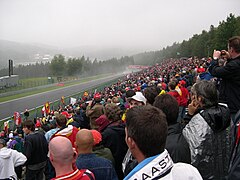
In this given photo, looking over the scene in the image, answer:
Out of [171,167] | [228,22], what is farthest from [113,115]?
[228,22]

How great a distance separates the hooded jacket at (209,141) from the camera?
298 centimetres

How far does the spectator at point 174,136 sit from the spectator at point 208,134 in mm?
201

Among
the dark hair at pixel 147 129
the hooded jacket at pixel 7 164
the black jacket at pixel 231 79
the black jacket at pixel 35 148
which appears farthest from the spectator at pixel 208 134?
the black jacket at pixel 35 148

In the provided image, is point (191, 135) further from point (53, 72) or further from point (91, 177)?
point (53, 72)

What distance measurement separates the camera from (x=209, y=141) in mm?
3049

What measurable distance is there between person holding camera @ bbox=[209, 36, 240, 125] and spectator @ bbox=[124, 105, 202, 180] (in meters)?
2.57

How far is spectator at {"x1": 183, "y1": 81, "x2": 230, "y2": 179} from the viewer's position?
9.80 ft

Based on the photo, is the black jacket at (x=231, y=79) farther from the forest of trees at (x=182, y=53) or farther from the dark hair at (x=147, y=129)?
the forest of trees at (x=182, y=53)

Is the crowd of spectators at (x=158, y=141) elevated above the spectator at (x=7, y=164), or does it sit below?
above

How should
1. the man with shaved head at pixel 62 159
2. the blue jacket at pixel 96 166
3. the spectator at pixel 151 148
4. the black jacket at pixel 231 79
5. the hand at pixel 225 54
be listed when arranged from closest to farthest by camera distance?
the spectator at pixel 151 148 < the man with shaved head at pixel 62 159 < the blue jacket at pixel 96 166 < the black jacket at pixel 231 79 < the hand at pixel 225 54

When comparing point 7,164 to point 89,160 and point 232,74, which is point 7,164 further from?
point 232,74

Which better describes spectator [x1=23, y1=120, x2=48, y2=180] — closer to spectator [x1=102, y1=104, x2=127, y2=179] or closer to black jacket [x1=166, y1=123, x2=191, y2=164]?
spectator [x1=102, y1=104, x2=127, y2=179]

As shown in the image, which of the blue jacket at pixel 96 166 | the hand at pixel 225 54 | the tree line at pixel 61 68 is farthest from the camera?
the tree line at pixel 61 68

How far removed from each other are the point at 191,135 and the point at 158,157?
1.33 meters
